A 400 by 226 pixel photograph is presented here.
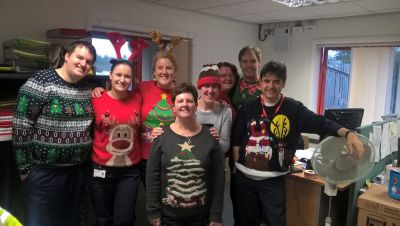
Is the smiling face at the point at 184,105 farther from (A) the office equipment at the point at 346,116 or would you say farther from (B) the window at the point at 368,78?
(B) the window at the point at 368,78

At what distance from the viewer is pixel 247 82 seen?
240cm

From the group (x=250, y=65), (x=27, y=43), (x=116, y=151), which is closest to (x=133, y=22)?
(x=27, y=43)

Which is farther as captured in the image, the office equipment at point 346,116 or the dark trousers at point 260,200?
the office equipment at point 346,116

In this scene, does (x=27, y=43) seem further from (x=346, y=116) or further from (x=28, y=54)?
(x=346, y=116)

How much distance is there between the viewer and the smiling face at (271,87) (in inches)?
75.9

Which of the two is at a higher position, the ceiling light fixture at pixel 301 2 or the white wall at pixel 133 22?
the ceiling light fixture at pixel 301 2

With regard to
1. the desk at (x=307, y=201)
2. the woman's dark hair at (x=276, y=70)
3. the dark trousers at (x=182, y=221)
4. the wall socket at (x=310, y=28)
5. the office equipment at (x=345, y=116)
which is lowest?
the desk at (x=307, y=201)

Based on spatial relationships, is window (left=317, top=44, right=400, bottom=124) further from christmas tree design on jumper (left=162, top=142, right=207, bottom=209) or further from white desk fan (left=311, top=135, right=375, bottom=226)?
christmas tree design on jumper (left=162, top=142, right=207, bottom=209)

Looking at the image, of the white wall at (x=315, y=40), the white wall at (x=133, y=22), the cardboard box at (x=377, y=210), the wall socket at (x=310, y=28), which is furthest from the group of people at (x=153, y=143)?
the wall socket at (x=310, y=28)

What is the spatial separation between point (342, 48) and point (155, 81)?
11.9 feet

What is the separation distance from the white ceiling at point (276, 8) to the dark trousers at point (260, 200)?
226cm

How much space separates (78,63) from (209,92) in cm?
78

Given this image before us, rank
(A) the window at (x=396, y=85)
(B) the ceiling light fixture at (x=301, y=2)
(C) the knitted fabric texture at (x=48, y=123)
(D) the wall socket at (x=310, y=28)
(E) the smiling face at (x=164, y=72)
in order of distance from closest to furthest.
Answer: (C) the knitted fabric texture at (x=48, y=123) → (E) the smiling face at (x=164, y=72) → (B) the ceiling light fixture at (x=301, y=2) → (A) the window at (x=396, y=85) → (D) the wall socket at (x=310, y=28)

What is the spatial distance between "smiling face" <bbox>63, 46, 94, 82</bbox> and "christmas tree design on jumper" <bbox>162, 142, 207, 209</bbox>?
74 centimetres
